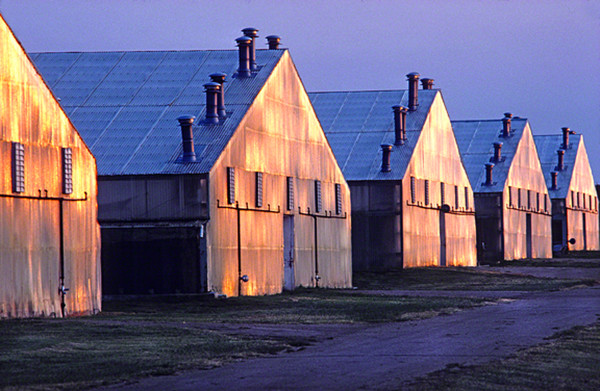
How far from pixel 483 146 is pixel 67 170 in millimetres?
59474

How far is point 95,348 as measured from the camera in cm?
2334

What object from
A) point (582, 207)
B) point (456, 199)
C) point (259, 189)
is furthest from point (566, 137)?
point (259, 189)

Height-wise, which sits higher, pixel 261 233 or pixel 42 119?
pixel 42 119

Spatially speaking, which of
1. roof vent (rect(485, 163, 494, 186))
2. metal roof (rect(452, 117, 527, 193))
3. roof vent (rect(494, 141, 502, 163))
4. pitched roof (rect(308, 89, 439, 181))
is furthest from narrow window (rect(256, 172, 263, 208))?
roof vent (rect(494, 141, 502, 163))

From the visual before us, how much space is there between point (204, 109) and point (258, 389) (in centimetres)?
2882

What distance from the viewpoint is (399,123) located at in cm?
6769

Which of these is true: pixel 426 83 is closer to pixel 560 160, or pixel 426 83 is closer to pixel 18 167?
pixel 560 160

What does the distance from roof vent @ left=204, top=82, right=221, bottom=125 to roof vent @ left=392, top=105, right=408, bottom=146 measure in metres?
24.1

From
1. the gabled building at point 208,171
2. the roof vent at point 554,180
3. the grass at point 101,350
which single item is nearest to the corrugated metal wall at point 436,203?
the gabled building at point 208,171

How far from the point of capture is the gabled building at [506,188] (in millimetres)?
84000

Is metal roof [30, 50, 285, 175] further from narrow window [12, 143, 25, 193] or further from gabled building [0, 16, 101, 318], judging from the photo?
narrow window [12, 143, 25, 193]

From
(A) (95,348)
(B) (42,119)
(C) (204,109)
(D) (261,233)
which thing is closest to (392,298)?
(D) (261,233)

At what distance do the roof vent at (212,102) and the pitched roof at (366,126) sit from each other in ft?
68.8

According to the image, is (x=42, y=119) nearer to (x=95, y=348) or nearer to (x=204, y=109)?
(x=95, y=348)
